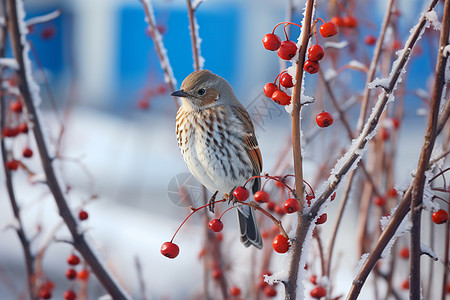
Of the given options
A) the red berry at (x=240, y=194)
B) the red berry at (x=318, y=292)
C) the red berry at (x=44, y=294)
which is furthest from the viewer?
the red berry at (x=44, y=294)

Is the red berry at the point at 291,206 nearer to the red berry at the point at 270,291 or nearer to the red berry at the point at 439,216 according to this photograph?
the red berry at the point at 439,216

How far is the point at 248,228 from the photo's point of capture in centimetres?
101

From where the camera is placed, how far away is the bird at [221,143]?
93 centimetres

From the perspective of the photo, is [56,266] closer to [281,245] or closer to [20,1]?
[20,1]

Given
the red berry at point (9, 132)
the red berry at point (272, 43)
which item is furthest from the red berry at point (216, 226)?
the red berry at point (9, 132)

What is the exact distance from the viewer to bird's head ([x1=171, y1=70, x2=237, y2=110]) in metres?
0.81

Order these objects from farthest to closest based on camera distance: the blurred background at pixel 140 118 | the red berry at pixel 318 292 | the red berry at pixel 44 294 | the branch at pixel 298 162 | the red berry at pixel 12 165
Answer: the blurred background at pixel 140 118 → the red berry at pixel 44 294 → the red berry at pixel 12 165 → the red berry at pixel 318 292 → the branch at pixel 298 162

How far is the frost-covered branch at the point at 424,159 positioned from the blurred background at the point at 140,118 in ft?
0.87

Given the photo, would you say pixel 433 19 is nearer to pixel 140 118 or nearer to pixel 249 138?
pixel 249 138

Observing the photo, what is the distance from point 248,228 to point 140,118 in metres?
2.36

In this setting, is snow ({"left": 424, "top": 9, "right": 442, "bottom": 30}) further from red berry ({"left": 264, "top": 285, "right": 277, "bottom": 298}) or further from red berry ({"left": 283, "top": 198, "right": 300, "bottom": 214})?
red berry ({"left": 264, "top": 285, "right": 277, "bottom": 298})

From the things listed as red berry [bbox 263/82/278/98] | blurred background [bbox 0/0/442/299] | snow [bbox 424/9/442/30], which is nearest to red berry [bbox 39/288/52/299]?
blurred background [bbox 0/0/442/299]

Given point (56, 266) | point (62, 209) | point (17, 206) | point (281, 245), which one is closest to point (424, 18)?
point (281, 245)

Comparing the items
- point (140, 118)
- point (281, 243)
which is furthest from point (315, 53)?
point (140, 118)
